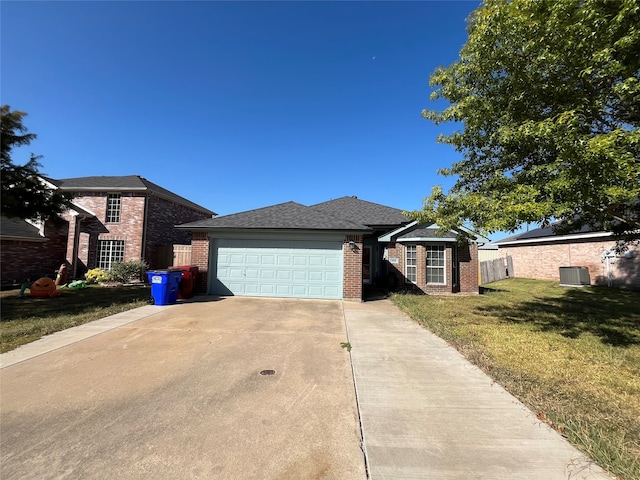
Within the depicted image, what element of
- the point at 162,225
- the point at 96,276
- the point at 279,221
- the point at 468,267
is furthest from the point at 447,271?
the point at 96,276

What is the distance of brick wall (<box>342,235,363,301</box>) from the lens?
11.7 meters

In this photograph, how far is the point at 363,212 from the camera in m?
18.8

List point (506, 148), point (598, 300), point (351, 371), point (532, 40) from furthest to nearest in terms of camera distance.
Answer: point (598, 300), point (506, 148), point (532, 40), point (351, 371)

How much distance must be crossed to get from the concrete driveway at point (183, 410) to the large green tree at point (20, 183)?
6.80m

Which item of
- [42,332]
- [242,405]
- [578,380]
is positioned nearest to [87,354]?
[42,332]

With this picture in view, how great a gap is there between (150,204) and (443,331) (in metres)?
17.3

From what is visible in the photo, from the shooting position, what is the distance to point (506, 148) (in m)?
7.41

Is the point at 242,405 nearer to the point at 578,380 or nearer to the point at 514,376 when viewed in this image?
the point at 514,376

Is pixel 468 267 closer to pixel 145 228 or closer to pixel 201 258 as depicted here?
pixel 201 258

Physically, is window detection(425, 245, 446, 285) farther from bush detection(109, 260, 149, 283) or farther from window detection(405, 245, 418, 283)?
bush detection(109, 260, 149, 283)

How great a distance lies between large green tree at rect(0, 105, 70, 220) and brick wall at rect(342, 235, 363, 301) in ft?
35.0

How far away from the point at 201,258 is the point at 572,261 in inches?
861

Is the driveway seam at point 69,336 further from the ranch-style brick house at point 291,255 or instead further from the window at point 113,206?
the window at point 113,206

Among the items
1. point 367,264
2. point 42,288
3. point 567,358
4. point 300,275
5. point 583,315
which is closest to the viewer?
point 567,358
